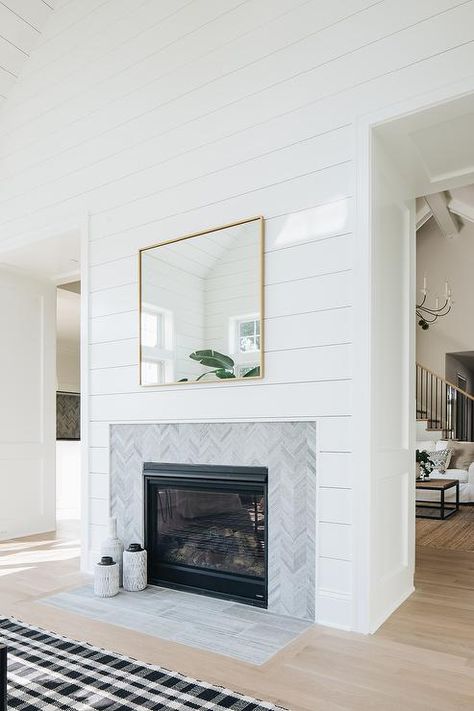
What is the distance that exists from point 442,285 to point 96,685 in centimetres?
1053

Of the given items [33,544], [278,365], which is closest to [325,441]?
[278,365]

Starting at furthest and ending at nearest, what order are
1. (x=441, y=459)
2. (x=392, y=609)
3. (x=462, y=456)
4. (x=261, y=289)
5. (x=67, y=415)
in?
(x=67, y=415), (x=462, y=456), (x=441, y=459), (x=261, y=289), (x=392, y=609)

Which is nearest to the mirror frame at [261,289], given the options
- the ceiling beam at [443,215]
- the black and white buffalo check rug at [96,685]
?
the black and white buffalo check rug at [96,685]

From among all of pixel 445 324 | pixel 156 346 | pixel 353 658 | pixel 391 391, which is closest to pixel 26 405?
pixel 156 346

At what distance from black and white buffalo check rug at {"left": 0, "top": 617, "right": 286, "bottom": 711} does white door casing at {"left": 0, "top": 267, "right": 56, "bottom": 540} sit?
2891mm

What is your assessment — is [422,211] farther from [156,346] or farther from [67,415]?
[156,346]

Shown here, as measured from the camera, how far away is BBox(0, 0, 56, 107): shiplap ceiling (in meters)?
4.30

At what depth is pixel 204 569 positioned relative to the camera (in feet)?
11.1

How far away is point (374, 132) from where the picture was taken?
114 inches

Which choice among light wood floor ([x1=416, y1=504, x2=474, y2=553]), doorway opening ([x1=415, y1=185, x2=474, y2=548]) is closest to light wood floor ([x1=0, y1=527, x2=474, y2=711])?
light wood floor ([x1=416, y1=504, x2=474, y2=553])

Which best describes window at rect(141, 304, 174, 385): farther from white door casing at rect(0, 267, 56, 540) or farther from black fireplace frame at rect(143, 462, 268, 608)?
white door casing at rect(0, 267, 56, 540)

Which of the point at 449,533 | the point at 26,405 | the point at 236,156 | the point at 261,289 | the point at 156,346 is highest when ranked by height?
the point at 236,156

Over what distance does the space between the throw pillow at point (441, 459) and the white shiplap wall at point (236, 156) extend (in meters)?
5.16

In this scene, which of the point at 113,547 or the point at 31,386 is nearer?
the point at 113,547
